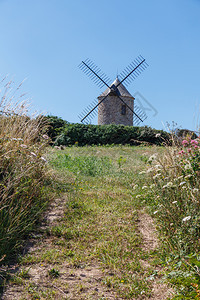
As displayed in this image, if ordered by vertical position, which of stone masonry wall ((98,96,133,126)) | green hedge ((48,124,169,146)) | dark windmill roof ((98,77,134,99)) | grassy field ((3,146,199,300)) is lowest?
grassy field ((3,146,199,300))

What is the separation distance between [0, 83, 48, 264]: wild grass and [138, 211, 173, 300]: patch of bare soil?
1610mm

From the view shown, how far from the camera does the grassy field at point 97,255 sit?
115 inches

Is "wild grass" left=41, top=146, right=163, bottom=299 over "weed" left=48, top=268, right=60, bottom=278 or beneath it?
over

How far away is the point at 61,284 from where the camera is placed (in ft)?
9.89

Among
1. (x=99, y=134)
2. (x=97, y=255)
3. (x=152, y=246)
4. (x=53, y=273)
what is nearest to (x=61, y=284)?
(x=53, y=273)

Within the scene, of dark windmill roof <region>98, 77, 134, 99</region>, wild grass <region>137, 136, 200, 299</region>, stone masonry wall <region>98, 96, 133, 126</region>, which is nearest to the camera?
wild grass <region>137, 136, 200, 299</region>

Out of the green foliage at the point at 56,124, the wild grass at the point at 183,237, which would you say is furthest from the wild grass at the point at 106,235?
the green foliage at the point at 56,124

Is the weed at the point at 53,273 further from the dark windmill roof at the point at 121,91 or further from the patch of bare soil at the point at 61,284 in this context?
the dark windmill roof at the point at 121,91

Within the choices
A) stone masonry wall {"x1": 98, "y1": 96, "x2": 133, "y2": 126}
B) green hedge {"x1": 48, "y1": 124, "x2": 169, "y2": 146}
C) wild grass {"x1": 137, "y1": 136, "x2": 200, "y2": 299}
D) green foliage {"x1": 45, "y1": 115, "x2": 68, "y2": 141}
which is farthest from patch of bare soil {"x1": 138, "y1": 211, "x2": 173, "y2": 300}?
stone masonry wall {"x1": 98, "y1": 96, "x2": 133, "y2": 126}

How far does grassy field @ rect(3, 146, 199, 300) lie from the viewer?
2920mm

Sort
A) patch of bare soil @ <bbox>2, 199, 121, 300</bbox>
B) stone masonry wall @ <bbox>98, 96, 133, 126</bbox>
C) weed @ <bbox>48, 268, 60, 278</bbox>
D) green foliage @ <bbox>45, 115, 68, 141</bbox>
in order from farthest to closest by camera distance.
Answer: stone masonry wall @ <bbox>98, 96, 133, 126</bbox> < green foliage @ <bbox>45, 115, 68, 141</bbox> < weed @ <bbox>48, 268, 60, 278</bbox> < patch of bare soil @ <bbox>2, 199, 121, 300</bbox>

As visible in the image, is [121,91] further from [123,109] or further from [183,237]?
[183,237]

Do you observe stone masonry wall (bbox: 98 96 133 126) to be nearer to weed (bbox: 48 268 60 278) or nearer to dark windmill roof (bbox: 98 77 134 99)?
dark windmill roof (bbox: 98 77 134 99)

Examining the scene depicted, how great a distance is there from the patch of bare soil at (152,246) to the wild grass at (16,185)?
1.61m
